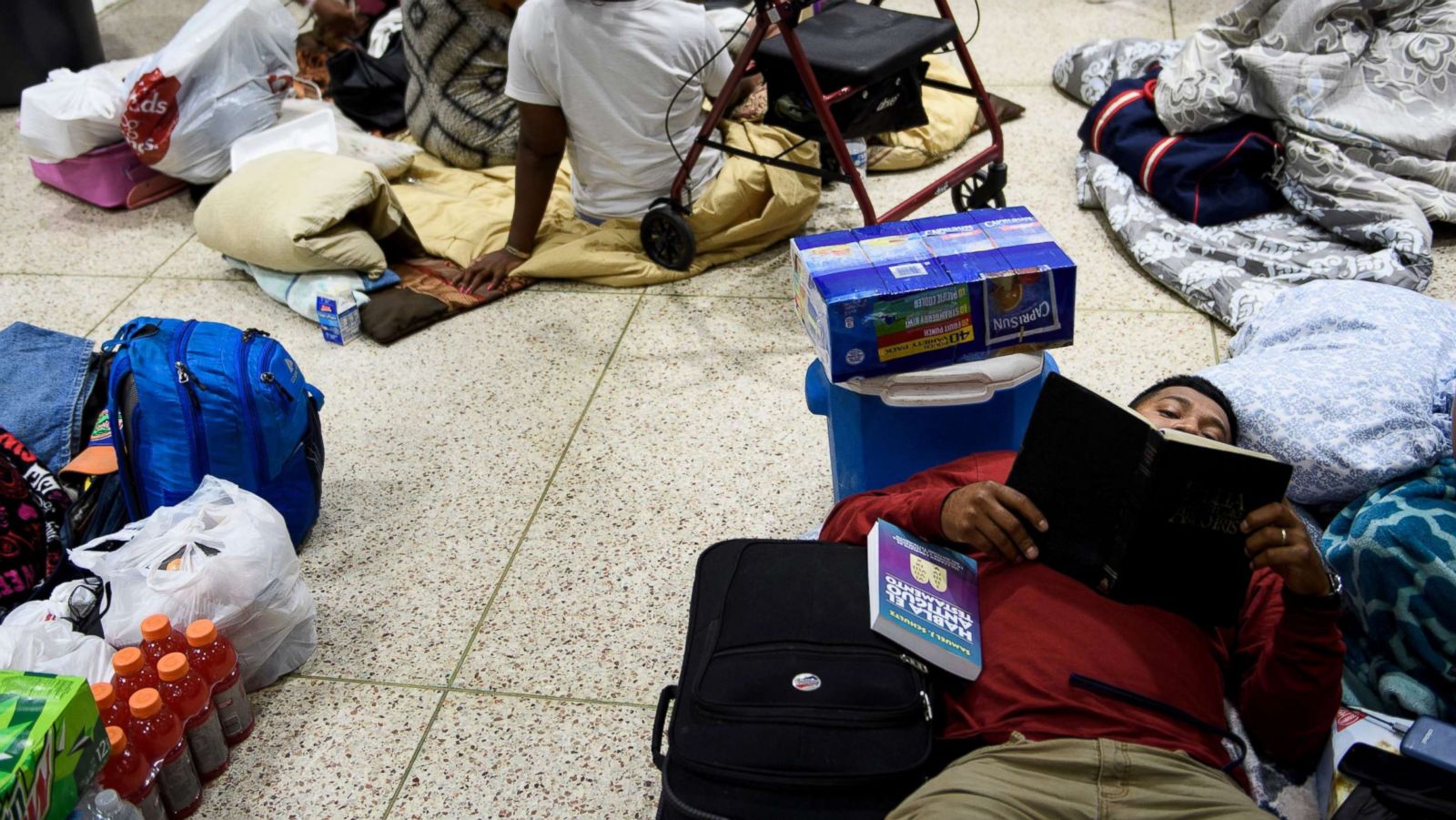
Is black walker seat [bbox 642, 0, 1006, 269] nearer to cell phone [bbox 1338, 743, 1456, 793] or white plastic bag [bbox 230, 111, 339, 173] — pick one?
white plastic bag [bbox 230, 111, 339, 173]

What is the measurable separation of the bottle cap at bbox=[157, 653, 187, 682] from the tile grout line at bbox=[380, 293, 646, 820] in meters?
0.38

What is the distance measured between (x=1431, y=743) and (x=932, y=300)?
96 cm

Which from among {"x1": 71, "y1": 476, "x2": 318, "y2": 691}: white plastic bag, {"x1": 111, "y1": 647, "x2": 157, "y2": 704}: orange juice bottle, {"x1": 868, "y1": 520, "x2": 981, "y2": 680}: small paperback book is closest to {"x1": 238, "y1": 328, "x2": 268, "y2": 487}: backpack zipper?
{"x1": 71, "y1": 476, "x2": 318, "y2": 691}: white plastic bag

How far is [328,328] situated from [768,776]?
2078mm

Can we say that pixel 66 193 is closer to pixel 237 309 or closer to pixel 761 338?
pixel 237 309

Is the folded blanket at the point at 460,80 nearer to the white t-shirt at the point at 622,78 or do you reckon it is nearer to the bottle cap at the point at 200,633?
the white t-shirt at the point at 622,78

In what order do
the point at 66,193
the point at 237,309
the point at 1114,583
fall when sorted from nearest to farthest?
the point at 1114,583 → the point at 237,309 → the point at 66,193

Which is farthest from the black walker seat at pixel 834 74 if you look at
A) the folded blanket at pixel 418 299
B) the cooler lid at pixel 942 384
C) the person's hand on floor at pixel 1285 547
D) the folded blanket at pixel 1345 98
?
the person's hand on floor at pixel 1285 547

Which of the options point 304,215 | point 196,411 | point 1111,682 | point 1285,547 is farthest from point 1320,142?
point 196,411

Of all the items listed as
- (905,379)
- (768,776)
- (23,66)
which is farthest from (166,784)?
(23,66)

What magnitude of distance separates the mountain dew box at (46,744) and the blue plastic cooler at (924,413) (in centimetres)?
127

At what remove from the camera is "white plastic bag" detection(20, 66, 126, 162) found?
3760mm

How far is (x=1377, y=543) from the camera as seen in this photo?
1.90 meters

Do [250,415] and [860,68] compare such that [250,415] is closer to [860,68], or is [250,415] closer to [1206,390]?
[860,68]
